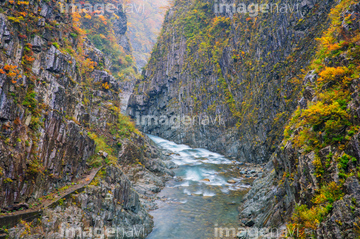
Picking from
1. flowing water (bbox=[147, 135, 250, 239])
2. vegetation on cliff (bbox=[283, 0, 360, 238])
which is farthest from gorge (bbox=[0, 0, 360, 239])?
flowing water (bbox=[147, 135, 250, 239])

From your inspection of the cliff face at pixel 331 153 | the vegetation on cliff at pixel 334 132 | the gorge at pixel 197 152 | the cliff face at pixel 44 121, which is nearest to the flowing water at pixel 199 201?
the gorge at pixel 197 152

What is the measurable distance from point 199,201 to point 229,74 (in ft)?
101

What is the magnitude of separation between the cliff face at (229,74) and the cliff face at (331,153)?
57.8 feet

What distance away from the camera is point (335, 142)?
7301 mm

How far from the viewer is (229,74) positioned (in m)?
43.5

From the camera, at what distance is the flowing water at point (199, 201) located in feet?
51.6

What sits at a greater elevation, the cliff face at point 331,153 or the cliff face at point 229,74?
the cliff face at point 229,74

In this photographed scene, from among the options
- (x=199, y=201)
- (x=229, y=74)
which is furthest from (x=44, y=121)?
(x=229, y=74)

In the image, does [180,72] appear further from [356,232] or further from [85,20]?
[356,232]

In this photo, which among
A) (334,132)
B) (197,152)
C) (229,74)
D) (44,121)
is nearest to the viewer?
(334,132)

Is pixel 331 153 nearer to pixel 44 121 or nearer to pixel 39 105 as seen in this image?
pixel 44 121

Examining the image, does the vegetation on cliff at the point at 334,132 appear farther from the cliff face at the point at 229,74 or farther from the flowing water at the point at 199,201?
the cliff face at the point at 229,74

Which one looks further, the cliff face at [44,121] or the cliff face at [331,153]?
the cliff face at [44,121]

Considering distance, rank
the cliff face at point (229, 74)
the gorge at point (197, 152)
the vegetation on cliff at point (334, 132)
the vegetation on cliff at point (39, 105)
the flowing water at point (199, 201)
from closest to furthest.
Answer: the vegetation on cliff at point (334, 132), the gorge at point (197, 152), the vegetation on cliff at point (39, 105), the flowing water at point (199, 201), the cliff face at point (229, 74)
